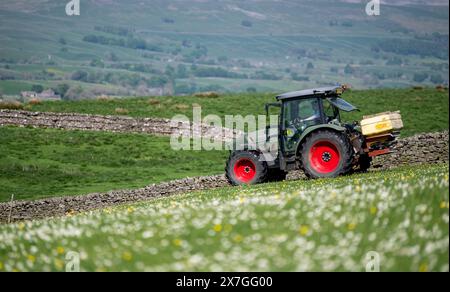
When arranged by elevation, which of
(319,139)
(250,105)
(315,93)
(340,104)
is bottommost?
(319,139)

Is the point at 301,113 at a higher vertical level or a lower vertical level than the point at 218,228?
higher

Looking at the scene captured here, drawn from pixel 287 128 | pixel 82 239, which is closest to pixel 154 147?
pixel 287 128

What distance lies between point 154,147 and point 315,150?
77.4 feet

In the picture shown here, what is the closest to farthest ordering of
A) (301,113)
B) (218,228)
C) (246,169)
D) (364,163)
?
(218,228)
(301,113)
(364,163)
(246,169)

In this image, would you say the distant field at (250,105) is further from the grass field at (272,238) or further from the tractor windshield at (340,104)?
the grass field at (272,238)

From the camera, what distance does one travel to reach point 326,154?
25078mm

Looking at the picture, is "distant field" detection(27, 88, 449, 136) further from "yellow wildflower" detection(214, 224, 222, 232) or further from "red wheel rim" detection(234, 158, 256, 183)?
"yellow wildflower" detection(214, 224, 222, 232)

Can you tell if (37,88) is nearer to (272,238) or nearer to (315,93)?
(315,93)

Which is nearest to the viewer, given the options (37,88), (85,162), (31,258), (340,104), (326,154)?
(31,258)

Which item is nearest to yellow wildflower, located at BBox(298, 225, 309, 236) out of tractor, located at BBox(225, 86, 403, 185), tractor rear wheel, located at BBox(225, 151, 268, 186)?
tractor, located at BBox(225, 86, 403, 185)

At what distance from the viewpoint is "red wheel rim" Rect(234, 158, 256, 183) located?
2767 centimetres

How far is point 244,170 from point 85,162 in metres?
17.5

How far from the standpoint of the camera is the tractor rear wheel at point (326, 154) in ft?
80.2

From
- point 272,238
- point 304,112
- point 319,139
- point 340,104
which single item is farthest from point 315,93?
point 272,238
